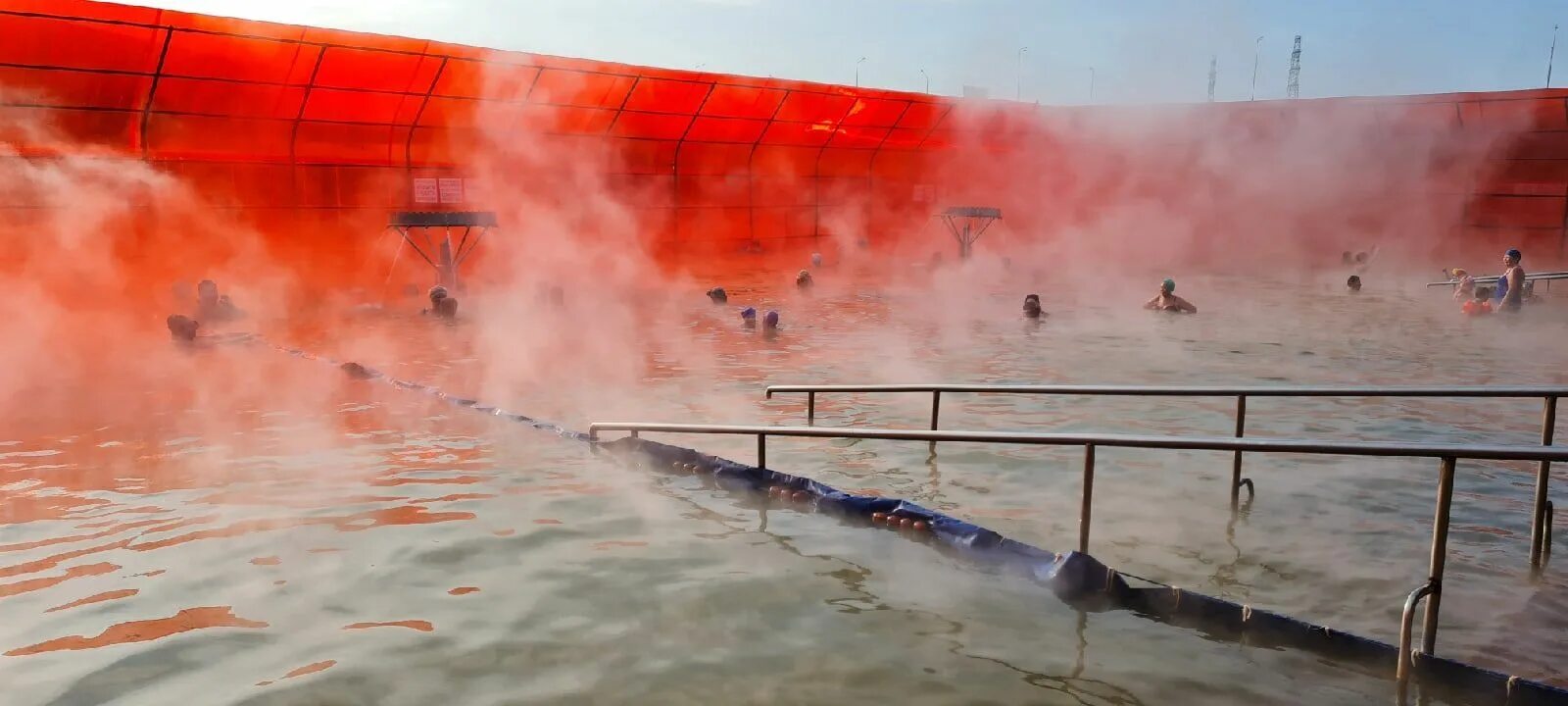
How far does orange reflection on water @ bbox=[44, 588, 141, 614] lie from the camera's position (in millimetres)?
3836

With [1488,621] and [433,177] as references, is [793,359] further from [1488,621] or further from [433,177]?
[433,177]

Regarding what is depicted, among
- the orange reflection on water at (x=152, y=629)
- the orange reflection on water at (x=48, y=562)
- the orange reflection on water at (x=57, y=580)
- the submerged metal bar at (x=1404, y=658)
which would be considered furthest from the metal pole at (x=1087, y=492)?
the orange reflection on water at (x=48, y=562)

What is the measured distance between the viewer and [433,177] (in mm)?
16422

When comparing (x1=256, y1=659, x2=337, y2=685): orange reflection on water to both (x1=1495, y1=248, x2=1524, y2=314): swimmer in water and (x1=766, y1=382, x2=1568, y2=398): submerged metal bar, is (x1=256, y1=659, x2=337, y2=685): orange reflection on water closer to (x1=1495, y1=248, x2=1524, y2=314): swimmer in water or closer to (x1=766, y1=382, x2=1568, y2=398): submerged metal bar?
(x1=766, y1=382, x2=1568, y2=398): submerged metal bar

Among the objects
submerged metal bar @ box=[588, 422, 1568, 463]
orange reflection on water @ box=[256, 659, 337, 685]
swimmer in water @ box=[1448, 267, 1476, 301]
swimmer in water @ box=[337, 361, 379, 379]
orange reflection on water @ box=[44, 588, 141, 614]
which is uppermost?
swimmer in water @ box=[1448, 267, 1476, 301]

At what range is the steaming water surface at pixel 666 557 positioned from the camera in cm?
334

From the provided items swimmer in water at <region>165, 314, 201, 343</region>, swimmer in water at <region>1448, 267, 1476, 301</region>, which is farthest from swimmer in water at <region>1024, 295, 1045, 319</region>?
swimmer in water at <region>165, 314, 201, 343</region>

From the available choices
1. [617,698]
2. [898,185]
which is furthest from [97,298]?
[898,185]

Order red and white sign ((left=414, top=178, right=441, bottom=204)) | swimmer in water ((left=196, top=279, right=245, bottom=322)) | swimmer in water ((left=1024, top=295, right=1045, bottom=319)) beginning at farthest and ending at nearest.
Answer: red and white sign ((left=414, top=178, right=441, bottom=204)) → swimmer in water ((left=1024, top=295, right=1045, bottom=319)) → swimmer in water ((left=196, top=279, right=245, bottom=322))

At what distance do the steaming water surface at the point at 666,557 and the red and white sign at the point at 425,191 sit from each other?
8251mm

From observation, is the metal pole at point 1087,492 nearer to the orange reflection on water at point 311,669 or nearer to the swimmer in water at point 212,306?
the orange reflection on water at point 311,669

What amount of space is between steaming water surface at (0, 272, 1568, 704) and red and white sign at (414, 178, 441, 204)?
825 cm

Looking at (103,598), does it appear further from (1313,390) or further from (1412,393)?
(1412,393)

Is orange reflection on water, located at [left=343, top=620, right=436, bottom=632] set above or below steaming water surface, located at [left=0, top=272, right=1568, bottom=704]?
below
